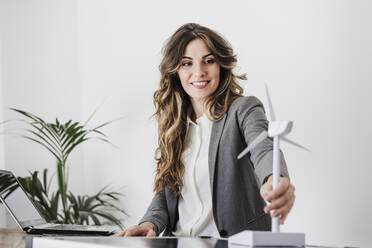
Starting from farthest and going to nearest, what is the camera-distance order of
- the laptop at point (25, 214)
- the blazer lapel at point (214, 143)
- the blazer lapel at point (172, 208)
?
the blazer lapel at point (172, 208) → the blazer lapel at point (214, 143) → the laptop at point (25, 214)

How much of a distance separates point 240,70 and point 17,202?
2010 mm

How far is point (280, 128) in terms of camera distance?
1.13 meters

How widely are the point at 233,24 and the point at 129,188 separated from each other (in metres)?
1.74

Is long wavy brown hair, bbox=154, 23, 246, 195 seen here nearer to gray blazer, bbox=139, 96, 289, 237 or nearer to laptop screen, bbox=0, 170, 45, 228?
gray blazer, bbox=139, 96, 289, 237

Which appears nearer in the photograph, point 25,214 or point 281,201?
point 281,201

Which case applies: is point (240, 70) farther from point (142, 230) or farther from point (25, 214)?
point (25, 214)

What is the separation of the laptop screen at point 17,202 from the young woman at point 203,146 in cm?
40

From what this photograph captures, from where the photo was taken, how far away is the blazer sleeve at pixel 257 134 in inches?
57.1

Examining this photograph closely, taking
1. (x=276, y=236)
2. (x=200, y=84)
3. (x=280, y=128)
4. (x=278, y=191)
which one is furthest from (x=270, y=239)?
(x=200, y=84)

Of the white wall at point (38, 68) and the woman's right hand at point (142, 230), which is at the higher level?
the white wall at point (38, 68)

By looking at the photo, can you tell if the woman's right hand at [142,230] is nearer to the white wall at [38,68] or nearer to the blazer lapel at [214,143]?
the blazer lapel at [214,143]

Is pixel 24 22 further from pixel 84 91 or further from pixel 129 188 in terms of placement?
pixel 129 188

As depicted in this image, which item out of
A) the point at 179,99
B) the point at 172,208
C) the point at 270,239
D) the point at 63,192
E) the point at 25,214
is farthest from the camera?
the point at 63,192

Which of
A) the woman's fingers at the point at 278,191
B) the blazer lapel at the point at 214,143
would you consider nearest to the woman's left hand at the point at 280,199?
the woman's fingers at the point at 278,191
